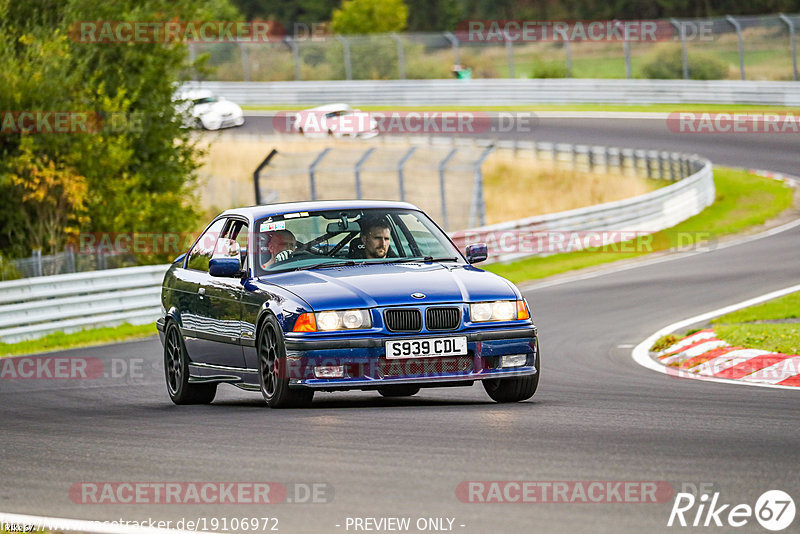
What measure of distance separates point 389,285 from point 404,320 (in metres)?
0.31

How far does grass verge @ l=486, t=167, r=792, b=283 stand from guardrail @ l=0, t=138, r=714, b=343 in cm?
41

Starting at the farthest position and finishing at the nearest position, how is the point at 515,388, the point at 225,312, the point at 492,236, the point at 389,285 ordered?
1. the point at 492,236
2. the point at 225,312
3. the point at 515,388
4. the point at 389,285

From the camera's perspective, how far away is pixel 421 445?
7.23 meters

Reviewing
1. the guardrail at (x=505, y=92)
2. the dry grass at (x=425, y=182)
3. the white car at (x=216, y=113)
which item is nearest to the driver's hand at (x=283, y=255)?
the dry grass at (x=425, y=182)

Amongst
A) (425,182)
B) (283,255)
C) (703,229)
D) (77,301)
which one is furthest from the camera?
(425,182)

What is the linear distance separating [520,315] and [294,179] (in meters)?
33.0

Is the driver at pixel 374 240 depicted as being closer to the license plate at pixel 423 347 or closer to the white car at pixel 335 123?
the license plate at pixel 423 347

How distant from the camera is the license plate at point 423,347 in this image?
28.8 ft

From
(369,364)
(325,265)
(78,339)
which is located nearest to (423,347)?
(369,364)

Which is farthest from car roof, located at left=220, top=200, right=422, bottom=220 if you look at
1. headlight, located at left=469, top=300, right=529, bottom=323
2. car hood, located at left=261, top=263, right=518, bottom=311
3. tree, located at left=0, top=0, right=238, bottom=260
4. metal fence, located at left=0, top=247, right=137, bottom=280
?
tree, located at left=0, top=0, right=238, bottom=260

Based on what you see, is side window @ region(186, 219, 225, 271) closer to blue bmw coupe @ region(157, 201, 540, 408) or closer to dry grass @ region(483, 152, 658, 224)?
blue bmw coupe @ region(157, 201, 540, 408)

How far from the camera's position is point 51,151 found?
25078mm

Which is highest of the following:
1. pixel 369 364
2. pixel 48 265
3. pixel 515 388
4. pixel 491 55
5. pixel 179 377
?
pixel 369 364

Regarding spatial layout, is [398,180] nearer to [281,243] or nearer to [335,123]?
[335,123]
